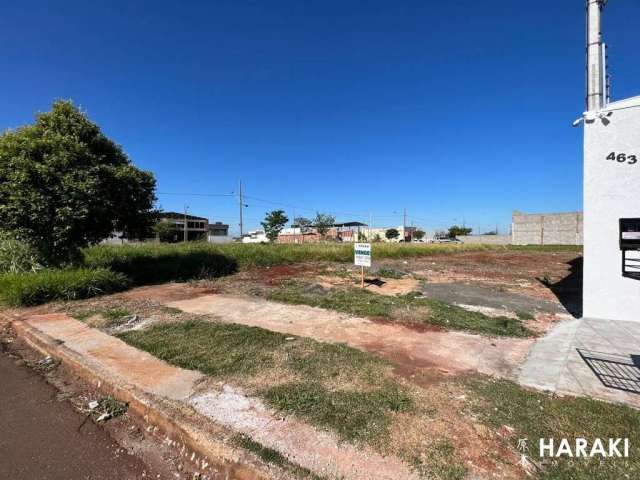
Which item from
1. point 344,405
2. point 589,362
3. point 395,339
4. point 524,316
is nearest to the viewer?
point 344,405

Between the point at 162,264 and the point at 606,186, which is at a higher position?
the point at 606,186

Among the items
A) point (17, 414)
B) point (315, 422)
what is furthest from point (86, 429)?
point (315, 422)

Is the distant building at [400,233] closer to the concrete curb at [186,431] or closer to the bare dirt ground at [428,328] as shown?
the bare dirt ground at [428,328]

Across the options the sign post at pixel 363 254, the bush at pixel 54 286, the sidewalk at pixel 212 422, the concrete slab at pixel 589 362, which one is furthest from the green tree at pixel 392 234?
the sidewalk at pixel 212 422

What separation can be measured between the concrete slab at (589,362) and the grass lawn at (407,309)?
25.2 inches

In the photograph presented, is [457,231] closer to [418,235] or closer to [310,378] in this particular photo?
[418,235]

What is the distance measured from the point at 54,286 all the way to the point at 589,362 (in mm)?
10378

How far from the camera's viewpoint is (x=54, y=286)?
712cm

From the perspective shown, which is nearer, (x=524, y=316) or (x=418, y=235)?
(x=524, y=316)

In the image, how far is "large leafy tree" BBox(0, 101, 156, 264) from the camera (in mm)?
7398

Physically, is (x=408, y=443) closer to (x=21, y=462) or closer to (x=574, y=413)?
(x=574, y=413)

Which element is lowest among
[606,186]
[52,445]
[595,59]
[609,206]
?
[52,445]

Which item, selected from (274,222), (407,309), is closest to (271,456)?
(407,309)

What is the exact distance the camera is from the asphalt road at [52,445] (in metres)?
2.14
